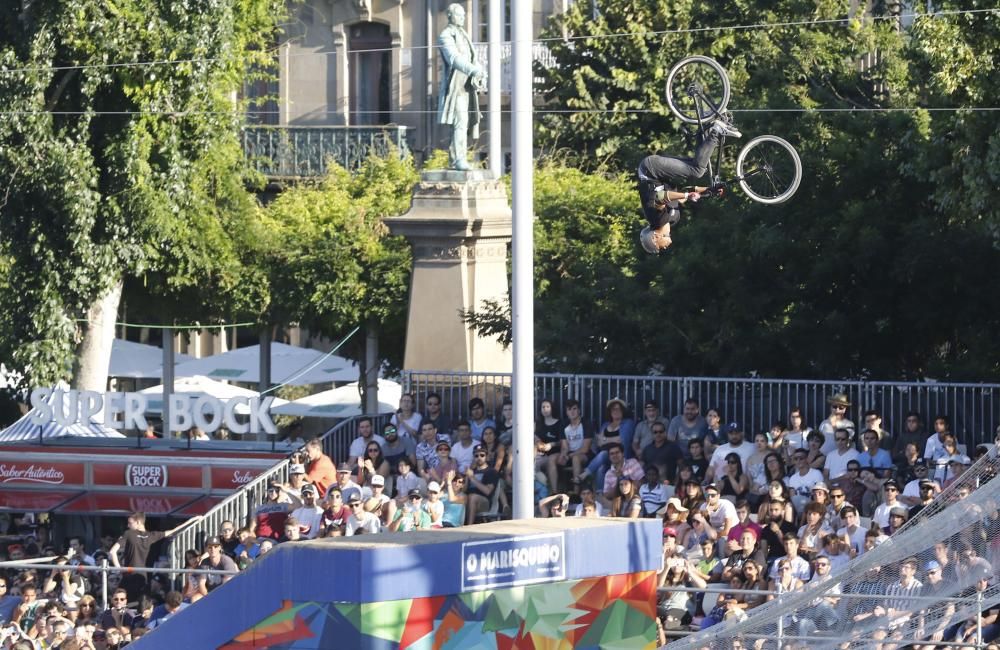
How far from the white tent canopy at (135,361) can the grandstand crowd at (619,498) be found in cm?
1531

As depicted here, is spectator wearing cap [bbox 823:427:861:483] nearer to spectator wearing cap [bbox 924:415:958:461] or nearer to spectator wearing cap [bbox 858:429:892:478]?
spectator wearing cap [bbox 858:429:892:478]

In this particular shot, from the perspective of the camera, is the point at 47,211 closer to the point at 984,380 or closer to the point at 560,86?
the point at 560,86

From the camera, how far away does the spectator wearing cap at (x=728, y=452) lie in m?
19.4

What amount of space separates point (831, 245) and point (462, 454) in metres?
6.22

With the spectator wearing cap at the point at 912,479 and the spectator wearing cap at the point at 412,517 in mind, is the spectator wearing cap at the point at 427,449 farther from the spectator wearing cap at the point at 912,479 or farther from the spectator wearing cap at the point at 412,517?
the spectator wearing cap at the point at 912,479

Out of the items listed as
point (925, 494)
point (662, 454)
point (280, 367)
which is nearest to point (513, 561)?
point (925, 494)

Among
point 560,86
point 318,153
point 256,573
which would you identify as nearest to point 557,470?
point 256,573

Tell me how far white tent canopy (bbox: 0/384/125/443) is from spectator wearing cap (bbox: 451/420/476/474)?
843 cm

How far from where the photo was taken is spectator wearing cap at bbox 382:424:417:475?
21.7 metres

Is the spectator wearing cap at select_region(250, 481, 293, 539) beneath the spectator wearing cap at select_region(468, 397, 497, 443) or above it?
beneath

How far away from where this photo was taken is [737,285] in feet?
82.8

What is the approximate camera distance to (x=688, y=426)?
2067cm

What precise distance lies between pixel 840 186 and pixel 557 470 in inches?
257

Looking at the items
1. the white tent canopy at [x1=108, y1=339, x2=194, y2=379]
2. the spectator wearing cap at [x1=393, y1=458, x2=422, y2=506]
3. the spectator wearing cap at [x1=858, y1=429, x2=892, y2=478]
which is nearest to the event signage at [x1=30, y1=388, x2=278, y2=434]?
the spectator wearing cap at [x1=393, y1=458, x2=422, y2=506]
